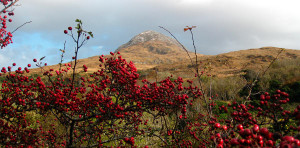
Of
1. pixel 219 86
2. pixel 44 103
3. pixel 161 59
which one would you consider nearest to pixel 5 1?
pixel 44 103

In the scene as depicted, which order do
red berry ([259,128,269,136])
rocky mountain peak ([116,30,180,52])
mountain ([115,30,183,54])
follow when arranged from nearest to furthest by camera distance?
red berry ([259,128,269,136]) < mountain ([115,30,183,54]) < rocky mountain peak ([116,30,180,52])

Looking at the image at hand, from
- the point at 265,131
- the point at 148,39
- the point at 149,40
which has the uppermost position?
the point at 148,39

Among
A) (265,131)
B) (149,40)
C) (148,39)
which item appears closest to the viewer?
(265,131)

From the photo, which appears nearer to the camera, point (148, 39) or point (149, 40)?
point (149, 40)

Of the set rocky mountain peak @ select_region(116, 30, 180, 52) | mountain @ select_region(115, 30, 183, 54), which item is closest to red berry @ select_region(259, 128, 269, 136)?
mountain @ select_region(115, 30, 183, 54)

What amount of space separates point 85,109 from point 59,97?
0.42 metres

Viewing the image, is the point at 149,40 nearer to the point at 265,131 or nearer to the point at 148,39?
the point at 148,39

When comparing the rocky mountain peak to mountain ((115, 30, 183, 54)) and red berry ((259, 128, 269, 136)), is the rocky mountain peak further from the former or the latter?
red berry ((259, 128, 269, 136))

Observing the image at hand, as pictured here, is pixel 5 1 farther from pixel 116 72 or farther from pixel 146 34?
pixel 146 34

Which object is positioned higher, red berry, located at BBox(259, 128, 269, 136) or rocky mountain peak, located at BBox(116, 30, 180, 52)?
rocky mountain peak, located at BBox(116, 30, 180, 52)

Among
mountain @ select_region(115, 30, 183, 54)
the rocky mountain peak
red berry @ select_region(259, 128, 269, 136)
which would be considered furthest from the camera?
the rocky mountain peak

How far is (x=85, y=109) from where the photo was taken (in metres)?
2.59

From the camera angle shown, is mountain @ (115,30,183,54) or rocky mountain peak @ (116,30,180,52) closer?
mountain @ (115,30,183,54)

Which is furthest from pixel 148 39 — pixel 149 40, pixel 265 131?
pixel 265 131
